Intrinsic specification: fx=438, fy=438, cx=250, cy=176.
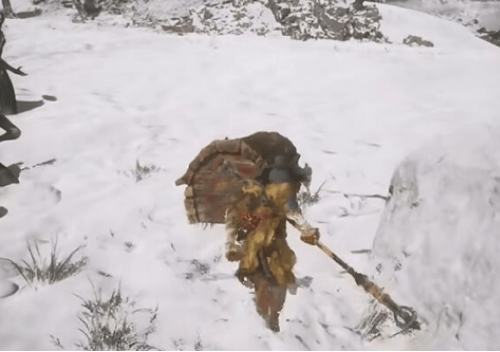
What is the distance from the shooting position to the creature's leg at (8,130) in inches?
156

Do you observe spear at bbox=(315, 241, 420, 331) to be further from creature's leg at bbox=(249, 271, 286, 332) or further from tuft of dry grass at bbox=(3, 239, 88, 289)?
tuft of dry grass at bbox=(3, 239, 88, 289)

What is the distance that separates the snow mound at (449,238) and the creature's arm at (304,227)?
67 centimetres

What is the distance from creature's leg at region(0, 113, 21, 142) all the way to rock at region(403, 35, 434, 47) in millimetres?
8178

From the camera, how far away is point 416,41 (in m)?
9.59

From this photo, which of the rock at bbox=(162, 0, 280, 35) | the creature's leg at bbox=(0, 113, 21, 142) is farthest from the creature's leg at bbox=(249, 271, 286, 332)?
the rock at bbox=(162, 0, 280, 35)

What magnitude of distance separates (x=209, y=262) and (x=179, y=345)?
25.8 inches

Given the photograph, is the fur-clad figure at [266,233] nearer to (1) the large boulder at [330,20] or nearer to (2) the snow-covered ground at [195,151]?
(2) the snow-covered ground at [195,151]

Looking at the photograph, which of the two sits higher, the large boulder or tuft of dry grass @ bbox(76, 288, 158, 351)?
the large boulder

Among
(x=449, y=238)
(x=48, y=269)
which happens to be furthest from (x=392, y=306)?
(x=48, y=269)

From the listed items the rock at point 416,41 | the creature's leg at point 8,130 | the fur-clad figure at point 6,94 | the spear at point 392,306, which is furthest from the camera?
the rock at point 416,41

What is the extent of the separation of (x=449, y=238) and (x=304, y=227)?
766 mm

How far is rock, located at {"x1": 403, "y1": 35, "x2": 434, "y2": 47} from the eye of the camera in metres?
9.48

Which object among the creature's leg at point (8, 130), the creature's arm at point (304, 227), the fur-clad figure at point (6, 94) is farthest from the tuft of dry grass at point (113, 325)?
the fur-clad figure at point (6, 94)

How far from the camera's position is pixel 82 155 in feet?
13.1
